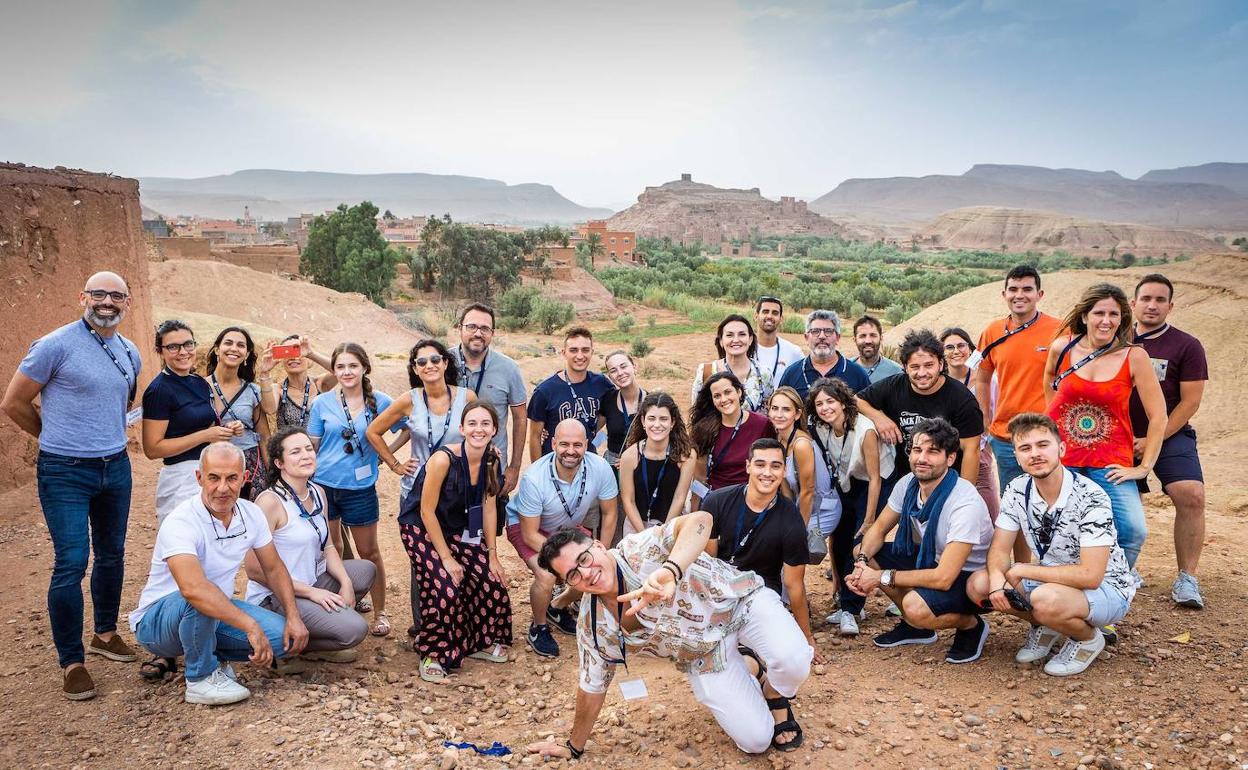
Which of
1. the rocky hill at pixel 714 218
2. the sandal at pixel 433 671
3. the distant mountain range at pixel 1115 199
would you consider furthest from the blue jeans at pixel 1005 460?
the distant mountain range at pixel 1115 199

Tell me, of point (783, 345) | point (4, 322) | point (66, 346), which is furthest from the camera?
point (4, 322)

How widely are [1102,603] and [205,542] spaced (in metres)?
4.37

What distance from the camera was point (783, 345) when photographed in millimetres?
5848

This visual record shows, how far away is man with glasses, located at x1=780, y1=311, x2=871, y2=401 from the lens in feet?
17.1

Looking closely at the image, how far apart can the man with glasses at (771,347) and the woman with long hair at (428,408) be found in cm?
209

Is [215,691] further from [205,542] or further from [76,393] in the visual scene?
[76,393]

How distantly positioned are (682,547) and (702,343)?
1599 centimetres

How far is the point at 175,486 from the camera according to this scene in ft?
14.8

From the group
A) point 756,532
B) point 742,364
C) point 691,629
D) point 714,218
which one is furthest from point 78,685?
point 714,218

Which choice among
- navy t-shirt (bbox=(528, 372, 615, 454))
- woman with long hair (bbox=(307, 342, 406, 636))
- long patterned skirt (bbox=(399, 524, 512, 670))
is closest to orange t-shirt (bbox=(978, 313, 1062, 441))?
navy t-shirt (bbox=(528, 372, 615, 454))

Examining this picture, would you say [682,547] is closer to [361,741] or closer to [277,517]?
[361,741]

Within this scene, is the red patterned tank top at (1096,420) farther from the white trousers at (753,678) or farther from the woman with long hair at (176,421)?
the woman with long hair at (176,421)

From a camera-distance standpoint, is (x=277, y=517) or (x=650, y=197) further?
(x=650, y=197)

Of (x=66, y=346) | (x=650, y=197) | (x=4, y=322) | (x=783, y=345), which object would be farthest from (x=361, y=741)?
(x=650, y=197)
